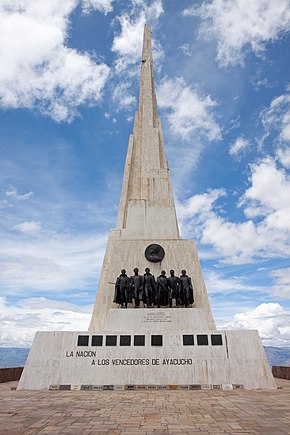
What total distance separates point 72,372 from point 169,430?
6.74 metres

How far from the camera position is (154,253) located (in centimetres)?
1647

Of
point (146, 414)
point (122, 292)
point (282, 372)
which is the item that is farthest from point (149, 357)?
point (282, 372)

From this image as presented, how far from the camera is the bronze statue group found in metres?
14.3

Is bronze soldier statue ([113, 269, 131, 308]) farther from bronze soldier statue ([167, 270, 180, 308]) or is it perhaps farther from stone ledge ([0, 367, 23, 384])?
stone ledge ([0, 367, 23, 384])

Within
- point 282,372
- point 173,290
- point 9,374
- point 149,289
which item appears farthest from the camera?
point 282,372

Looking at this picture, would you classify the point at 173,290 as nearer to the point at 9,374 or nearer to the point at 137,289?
the point at 137,289

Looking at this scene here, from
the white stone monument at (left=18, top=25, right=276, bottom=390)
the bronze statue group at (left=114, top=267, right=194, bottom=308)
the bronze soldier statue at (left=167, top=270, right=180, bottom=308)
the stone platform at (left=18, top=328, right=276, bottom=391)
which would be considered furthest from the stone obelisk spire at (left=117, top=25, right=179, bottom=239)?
the stone platform at (left=18, top=328, right=276, bottom=391)

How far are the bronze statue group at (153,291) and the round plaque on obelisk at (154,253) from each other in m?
1.82

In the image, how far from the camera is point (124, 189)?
2356 centimetres

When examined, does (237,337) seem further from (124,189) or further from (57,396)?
(124,189)

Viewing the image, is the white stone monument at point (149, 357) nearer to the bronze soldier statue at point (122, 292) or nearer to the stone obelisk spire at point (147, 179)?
the bronze soldier statue at point (122, 292)

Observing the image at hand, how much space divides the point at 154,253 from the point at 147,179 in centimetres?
533

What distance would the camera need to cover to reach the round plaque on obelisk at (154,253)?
53.8 ft

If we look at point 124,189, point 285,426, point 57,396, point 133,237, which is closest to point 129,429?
point 285,426
